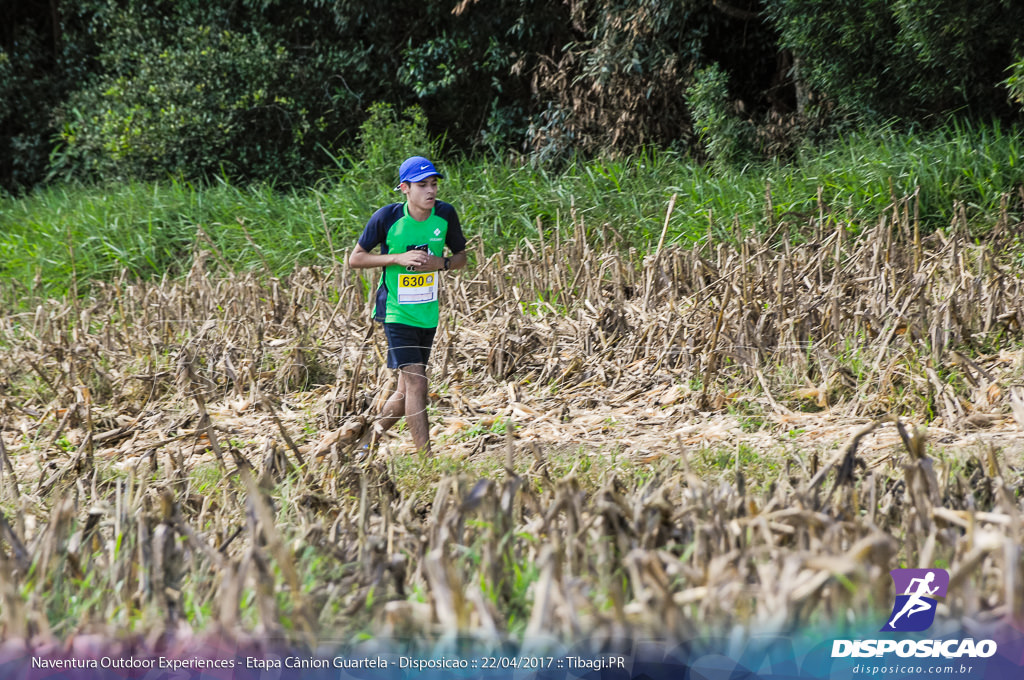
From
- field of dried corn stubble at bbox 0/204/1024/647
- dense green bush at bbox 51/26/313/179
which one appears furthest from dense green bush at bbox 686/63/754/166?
dense green bush at bbox 51/26/313/179

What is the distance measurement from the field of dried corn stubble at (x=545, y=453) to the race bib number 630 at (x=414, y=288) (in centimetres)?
56

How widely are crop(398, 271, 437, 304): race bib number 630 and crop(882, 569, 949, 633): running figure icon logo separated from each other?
2.69 metres

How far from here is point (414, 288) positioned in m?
4.48

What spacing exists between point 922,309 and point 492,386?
7.67ft

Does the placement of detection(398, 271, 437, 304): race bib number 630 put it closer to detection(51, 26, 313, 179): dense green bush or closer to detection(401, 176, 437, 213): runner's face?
detection(401, 176, 437, 213): runner's face

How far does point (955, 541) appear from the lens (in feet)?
7.81

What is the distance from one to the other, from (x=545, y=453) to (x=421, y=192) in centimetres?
130

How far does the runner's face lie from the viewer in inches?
175

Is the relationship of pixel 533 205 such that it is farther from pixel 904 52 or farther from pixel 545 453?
pixel 545 453

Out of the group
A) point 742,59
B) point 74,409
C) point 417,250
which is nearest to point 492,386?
point 417,250

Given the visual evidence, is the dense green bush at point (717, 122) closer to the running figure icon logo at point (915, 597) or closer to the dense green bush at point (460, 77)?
the dense green bush at point (460, 77)

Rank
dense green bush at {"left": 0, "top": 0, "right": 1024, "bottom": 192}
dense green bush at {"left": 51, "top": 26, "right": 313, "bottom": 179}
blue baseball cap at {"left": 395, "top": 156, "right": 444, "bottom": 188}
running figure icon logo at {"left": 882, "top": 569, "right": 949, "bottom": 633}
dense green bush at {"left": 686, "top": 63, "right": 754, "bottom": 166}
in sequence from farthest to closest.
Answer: dense green bush at {"left": 51, "top": 26, "right": 313, "bottom": 179}
dense green bush at {"left": 686, "top": 63, "right": 754, "bottom": 166}
dense green bush at {"left": 0, "top": 0, "right": 1024, "bottom": 192}
blue baseball cap at {"left": 395, "top": 156, "right": 444, "bottom": 188}
running figure icon logo at {"left": 882, "top": 569, "right": 949, "bottom": 633}

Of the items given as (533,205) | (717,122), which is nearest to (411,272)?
(533,205)

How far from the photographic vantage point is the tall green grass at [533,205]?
7.82 meters
